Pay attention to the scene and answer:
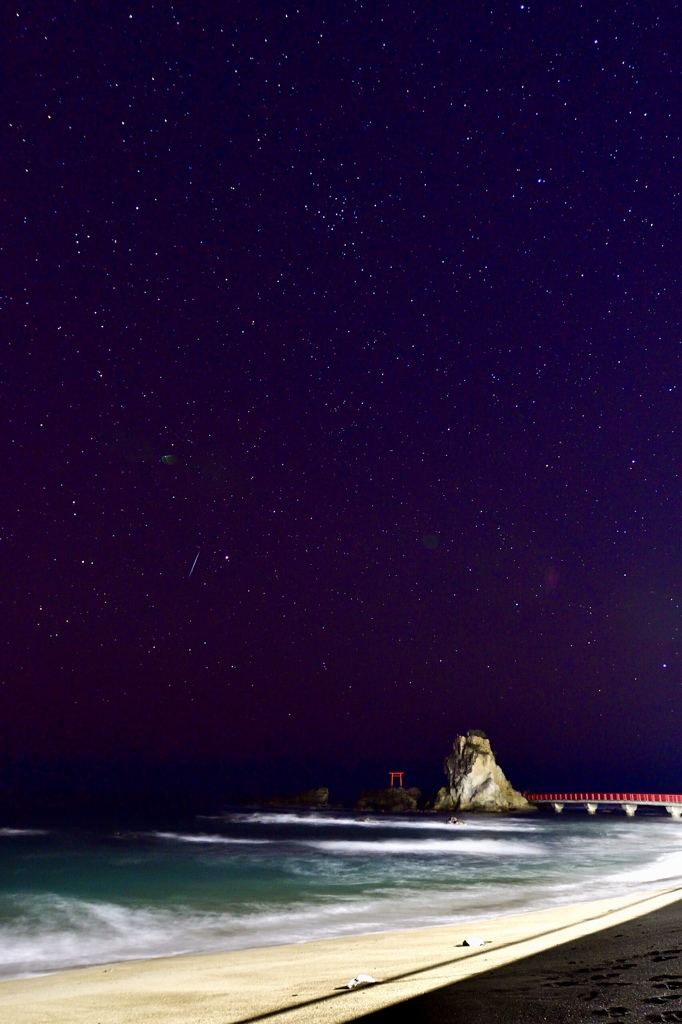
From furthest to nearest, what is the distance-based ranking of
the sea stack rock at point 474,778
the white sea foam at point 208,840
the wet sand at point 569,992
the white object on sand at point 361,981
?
the sea stack rock at point 474,778 → the white sea foam at point 208,840 → the white object on sand at point 361,981 → the wet sand at point 569,992

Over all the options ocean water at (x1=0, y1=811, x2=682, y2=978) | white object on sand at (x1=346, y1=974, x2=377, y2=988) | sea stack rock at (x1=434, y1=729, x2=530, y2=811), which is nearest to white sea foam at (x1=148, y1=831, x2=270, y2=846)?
ocean water at (x1=0, y1=811, x2=682, y2=978)

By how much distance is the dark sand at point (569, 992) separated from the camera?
5.65 m

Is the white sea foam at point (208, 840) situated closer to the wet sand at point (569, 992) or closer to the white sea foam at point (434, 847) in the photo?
the white sea foam at point (434, 847)

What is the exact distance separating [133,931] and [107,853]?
119 feet

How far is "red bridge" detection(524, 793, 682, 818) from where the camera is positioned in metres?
82.2

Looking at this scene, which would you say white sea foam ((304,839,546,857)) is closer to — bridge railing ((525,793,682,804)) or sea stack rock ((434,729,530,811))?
bridge railing ((525,793,682,804))

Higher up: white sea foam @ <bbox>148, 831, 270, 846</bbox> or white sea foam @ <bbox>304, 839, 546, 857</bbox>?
white sea foam @ <bbox>304, 839, 546, 857</bbox>

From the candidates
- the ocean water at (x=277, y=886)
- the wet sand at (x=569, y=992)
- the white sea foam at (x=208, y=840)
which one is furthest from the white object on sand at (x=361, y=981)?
the white sea foam at (x=208, y=840)

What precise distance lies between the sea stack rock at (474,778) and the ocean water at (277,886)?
4489 cm

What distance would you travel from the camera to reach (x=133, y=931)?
66.4 feet

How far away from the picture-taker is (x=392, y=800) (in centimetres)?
11900

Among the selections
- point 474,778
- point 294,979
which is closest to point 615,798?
point 474,778

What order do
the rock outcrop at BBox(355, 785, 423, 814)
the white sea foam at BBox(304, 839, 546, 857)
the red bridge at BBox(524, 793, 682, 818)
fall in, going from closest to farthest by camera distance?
the white sea foam at BBox(304, 839, 546, 857) → the red bridge at BBox(524, 793, 682, 818) → the rock outcrop at BBox(355, 785, 423, 814)

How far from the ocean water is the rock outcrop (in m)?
58.9
